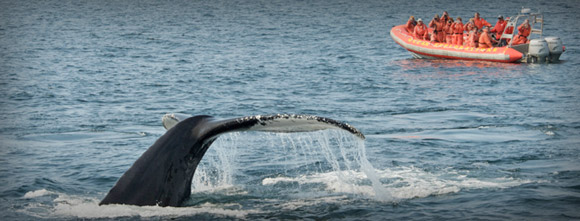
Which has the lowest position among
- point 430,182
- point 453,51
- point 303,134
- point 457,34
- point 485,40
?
point 430,182

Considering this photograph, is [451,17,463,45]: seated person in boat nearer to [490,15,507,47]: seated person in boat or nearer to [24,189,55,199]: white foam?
[490,15,507,47]: seated person in boat

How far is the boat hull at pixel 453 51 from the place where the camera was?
25.9 metres

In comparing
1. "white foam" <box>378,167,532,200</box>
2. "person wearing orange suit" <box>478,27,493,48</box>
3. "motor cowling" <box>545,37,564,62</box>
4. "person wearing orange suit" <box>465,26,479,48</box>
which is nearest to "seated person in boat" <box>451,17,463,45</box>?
"person wearing orange suit" <box>465,26,479,48</box>

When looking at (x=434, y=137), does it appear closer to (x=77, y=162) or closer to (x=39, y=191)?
(x=77, y=162)

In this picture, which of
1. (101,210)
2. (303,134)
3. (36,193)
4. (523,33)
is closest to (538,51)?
(523,33)

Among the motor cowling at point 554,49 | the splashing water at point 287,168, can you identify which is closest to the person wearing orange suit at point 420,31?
the motor cowling at point 554,49

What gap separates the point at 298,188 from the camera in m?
8.59

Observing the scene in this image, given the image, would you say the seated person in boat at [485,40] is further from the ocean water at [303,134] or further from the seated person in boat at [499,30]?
the ocean water at [303,134]

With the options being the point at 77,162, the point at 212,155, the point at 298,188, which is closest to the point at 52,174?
the point at 77,162

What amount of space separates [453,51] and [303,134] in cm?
1523

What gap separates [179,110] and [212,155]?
5880mm

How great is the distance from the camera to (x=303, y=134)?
1332 centimetres

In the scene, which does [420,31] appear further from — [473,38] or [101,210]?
[101,210]

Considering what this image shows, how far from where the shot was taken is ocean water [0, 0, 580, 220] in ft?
25.8
